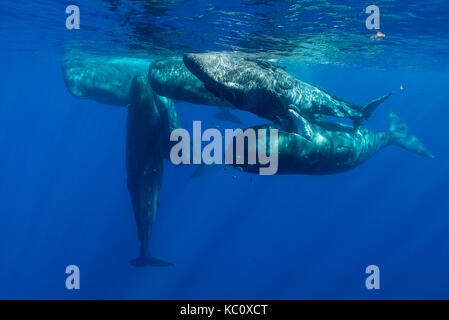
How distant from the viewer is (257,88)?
7617mm

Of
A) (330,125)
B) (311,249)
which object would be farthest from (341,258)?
(330,125)

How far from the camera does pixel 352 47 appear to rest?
22922 millimetres

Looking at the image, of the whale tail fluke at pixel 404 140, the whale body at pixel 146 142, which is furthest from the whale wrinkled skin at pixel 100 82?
the whale tail fluke at pixel 404 140

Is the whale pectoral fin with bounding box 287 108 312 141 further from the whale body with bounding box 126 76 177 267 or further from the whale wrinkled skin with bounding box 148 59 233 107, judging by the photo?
the whale body with bounding box 126 76 177 267

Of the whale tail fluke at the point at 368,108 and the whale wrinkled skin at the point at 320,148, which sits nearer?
the whale wrinkled skin at the point at 320,148

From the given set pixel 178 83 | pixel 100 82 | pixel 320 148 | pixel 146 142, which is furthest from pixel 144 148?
pixel 100 82

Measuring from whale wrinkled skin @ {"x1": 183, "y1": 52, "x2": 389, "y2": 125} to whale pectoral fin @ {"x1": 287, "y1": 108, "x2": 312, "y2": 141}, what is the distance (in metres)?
0.29

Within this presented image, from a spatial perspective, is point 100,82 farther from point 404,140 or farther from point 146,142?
point 404,140

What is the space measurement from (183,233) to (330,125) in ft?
89.8

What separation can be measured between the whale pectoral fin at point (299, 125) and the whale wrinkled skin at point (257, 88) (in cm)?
29

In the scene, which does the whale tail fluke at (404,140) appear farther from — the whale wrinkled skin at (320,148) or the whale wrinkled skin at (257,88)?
the whale wrinkled skin at (257,88)

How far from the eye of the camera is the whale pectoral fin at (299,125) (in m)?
7.93

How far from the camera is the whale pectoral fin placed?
793 centimetres

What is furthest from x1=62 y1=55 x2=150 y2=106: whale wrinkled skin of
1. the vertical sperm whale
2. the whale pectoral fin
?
the whale pectoral fin
